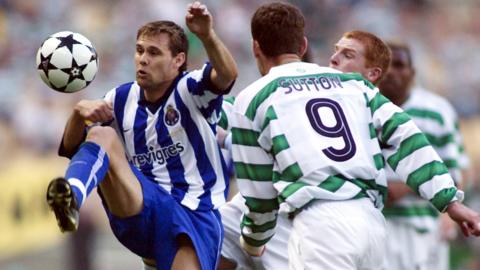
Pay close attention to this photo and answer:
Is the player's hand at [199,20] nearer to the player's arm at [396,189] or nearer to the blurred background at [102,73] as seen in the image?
the player's arm at [396,189]

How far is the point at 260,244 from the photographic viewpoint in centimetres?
634

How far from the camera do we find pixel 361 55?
21.2 ft

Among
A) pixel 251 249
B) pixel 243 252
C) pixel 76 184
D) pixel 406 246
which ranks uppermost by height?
pixel 76 184

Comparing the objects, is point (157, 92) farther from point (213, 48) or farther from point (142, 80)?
point (213, 48)

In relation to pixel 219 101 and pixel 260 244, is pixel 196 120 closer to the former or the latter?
pixel 219 101

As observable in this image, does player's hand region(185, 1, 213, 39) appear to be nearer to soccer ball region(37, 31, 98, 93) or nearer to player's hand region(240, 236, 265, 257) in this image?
soccer ball region(37, 31, 98, 93)

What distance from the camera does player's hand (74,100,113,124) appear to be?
612 centimetres

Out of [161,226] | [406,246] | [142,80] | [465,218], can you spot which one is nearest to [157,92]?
[142,80]

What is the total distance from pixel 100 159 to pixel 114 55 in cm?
803

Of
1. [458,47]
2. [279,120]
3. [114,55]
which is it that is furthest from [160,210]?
[458,47]

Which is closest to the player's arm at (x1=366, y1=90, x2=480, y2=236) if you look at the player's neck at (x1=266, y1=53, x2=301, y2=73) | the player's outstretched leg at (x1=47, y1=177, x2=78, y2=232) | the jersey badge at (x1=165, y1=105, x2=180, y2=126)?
the player's neck at (x1=266, y1=53, x2=301, y2=73)

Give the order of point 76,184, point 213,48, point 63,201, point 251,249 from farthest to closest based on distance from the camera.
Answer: point 251,249
point 213,48
point 76,184
point 63,201

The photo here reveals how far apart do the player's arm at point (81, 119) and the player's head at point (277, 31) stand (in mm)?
844

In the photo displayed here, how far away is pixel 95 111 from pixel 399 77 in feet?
11.7
